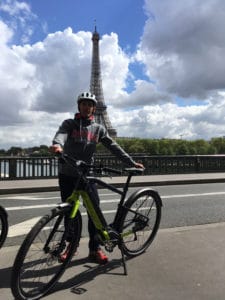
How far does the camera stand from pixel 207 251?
562 centimetres

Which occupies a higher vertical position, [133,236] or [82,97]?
[82,97]

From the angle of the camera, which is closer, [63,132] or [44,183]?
[63,132]

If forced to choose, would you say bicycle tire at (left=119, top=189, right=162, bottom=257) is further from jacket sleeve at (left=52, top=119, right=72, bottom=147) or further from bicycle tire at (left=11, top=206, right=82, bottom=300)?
jacket sleeve at (left=52, top=119, right=72, bottom=147)

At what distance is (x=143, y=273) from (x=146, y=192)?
1005mm

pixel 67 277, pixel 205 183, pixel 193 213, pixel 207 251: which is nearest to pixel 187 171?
pixel 205 183

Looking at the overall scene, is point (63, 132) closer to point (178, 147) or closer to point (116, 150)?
point (116, 150)

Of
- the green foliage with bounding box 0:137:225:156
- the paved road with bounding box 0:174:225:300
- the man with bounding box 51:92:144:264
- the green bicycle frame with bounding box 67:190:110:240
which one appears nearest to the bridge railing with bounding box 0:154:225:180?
the paved road with bounding box 0:174:225:300

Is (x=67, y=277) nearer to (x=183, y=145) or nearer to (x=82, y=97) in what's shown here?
(x=82, y=97)

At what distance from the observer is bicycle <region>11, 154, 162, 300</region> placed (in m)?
3.90

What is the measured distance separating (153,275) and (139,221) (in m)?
0.81

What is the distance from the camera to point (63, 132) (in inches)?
188

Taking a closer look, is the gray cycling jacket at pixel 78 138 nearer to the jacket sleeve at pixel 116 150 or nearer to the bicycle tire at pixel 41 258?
the jacket sleeve at pixel 116 150

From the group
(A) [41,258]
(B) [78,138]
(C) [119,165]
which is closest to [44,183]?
(C) [119,165]

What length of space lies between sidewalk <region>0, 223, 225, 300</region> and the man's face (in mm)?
1631
